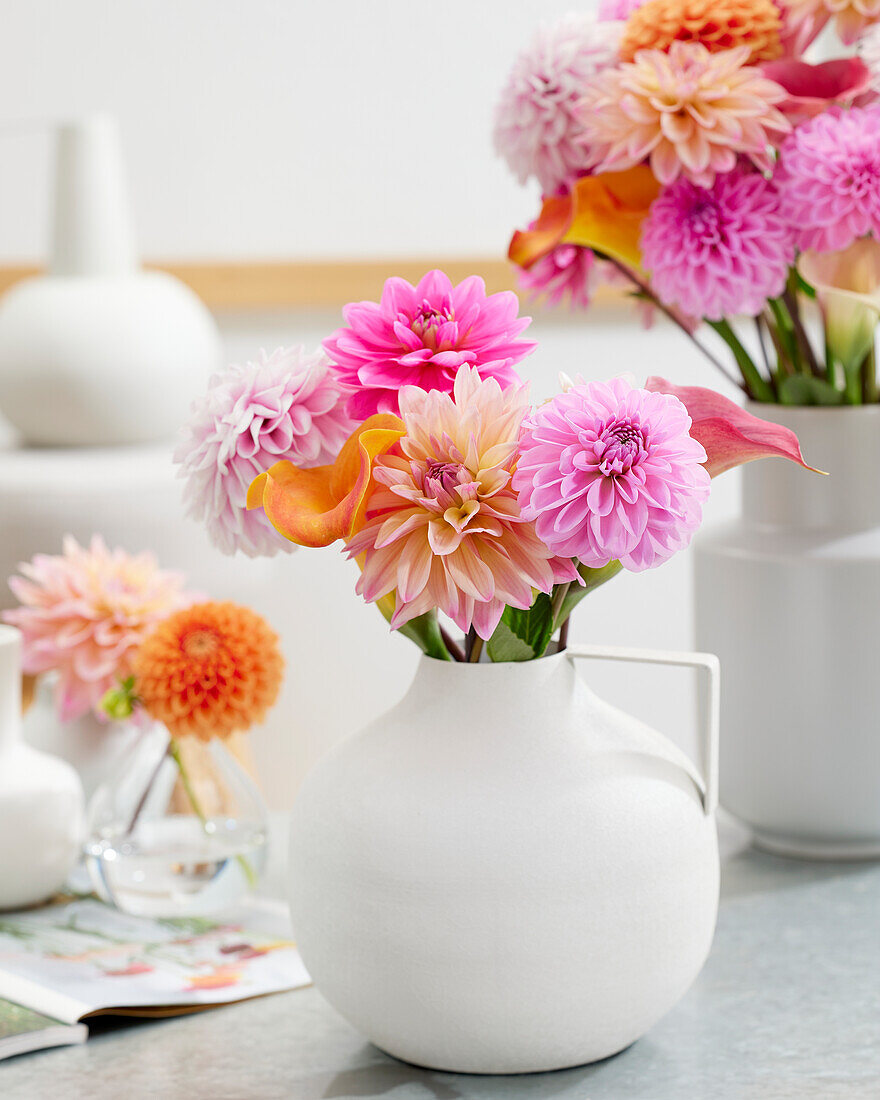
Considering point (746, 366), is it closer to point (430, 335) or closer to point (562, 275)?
point (562, 275)

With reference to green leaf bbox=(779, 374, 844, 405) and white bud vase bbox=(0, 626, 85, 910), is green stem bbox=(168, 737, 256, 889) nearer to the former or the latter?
white bud vase bbox=(0, 626, 85, 910)

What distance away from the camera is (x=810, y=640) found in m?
0.79

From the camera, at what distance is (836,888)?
778 mm

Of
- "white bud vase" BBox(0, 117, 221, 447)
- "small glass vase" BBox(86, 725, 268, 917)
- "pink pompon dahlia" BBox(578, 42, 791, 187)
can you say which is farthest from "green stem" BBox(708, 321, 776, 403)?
"white bud vase" BBox(0, 117, 221, 447)

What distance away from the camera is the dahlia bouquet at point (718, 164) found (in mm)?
713

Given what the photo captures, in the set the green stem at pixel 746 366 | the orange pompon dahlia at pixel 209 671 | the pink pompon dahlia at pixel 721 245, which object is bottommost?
the orange pompon dahlia at pixel 209 671

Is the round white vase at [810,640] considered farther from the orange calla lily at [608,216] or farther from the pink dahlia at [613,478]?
the pink dahlia at [613,478]

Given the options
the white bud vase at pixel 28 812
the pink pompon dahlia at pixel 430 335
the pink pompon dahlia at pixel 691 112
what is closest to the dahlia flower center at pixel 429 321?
the pink pompon dahlia at pixel 430 335

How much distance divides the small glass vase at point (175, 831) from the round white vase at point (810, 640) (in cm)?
30

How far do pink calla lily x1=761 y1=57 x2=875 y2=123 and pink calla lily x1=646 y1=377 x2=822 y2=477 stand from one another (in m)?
0.28

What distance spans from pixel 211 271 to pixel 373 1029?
1.27 m

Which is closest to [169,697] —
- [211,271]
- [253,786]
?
[253,786]

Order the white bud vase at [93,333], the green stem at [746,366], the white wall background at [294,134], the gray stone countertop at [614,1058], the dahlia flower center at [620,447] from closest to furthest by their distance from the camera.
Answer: the dahlia flower center at [620,447], the gray stone countertop at [614,1058], the green stem at [746,366], the white bud vase at [93,333], the white wall background at [294,134]

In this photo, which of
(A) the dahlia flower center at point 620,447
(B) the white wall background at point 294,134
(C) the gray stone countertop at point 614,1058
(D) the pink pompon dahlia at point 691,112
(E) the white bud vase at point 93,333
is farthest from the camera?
(B) the white wall background at point 294,134
